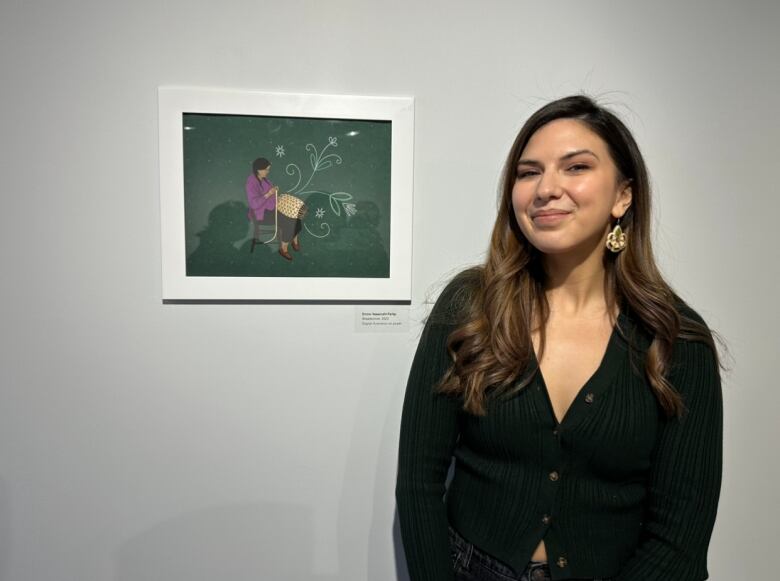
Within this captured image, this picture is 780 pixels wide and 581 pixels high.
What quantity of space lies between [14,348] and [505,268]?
1.15m

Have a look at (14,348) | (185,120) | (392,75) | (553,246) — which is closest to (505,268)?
(553,246)

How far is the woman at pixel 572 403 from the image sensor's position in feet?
2.79

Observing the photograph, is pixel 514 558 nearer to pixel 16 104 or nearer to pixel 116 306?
pixel 116 306

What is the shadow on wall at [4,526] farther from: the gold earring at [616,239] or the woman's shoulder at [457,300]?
the gold earring at [616,239]

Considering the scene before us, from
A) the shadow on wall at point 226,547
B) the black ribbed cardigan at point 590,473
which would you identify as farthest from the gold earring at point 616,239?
the shadow on wall at point 226,547

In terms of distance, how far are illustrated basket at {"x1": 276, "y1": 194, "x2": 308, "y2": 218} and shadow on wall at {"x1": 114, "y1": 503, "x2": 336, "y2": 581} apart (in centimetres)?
72

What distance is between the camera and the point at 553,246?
0.85 metres

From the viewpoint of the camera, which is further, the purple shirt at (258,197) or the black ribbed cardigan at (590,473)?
the purple shirt at (258,197)

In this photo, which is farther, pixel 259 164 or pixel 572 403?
pixel 259 164

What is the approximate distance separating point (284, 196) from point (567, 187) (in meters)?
0.62

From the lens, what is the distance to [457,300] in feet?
3.17

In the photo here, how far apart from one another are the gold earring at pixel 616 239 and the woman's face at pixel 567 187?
0.04m

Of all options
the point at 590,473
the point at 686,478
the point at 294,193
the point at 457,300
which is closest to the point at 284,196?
the point at 294,193

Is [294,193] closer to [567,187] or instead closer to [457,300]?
[457,300]
